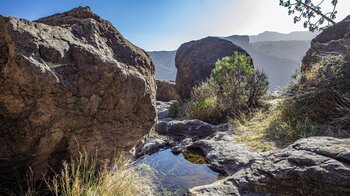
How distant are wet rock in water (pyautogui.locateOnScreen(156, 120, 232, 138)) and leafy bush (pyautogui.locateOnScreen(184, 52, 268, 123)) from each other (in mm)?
1426

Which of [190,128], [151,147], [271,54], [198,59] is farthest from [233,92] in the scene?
[271,54]

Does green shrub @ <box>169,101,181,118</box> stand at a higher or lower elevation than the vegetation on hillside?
lower

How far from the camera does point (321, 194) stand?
9.32 ft

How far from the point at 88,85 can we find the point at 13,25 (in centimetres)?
91

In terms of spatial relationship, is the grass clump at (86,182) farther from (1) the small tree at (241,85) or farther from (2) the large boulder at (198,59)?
(2) the large boulder at (198,59)

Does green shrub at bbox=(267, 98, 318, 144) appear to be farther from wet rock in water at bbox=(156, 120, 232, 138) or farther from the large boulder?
the large boulder

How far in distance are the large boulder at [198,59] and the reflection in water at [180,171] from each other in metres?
9.07

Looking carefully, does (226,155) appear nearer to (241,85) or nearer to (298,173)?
(298,173)

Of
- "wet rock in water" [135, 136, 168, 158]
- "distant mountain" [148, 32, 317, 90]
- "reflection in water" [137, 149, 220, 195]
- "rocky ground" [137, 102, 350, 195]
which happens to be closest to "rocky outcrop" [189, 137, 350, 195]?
"rocky ground" [137, 102, 350, 195]

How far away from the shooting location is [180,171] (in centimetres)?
502

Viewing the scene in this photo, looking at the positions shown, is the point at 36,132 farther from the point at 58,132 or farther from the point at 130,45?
the point at 130,45

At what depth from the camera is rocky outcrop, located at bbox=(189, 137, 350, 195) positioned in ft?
9.25

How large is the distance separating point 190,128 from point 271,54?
304 ft

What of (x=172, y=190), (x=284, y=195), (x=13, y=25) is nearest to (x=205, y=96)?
(x=172, y=190)
